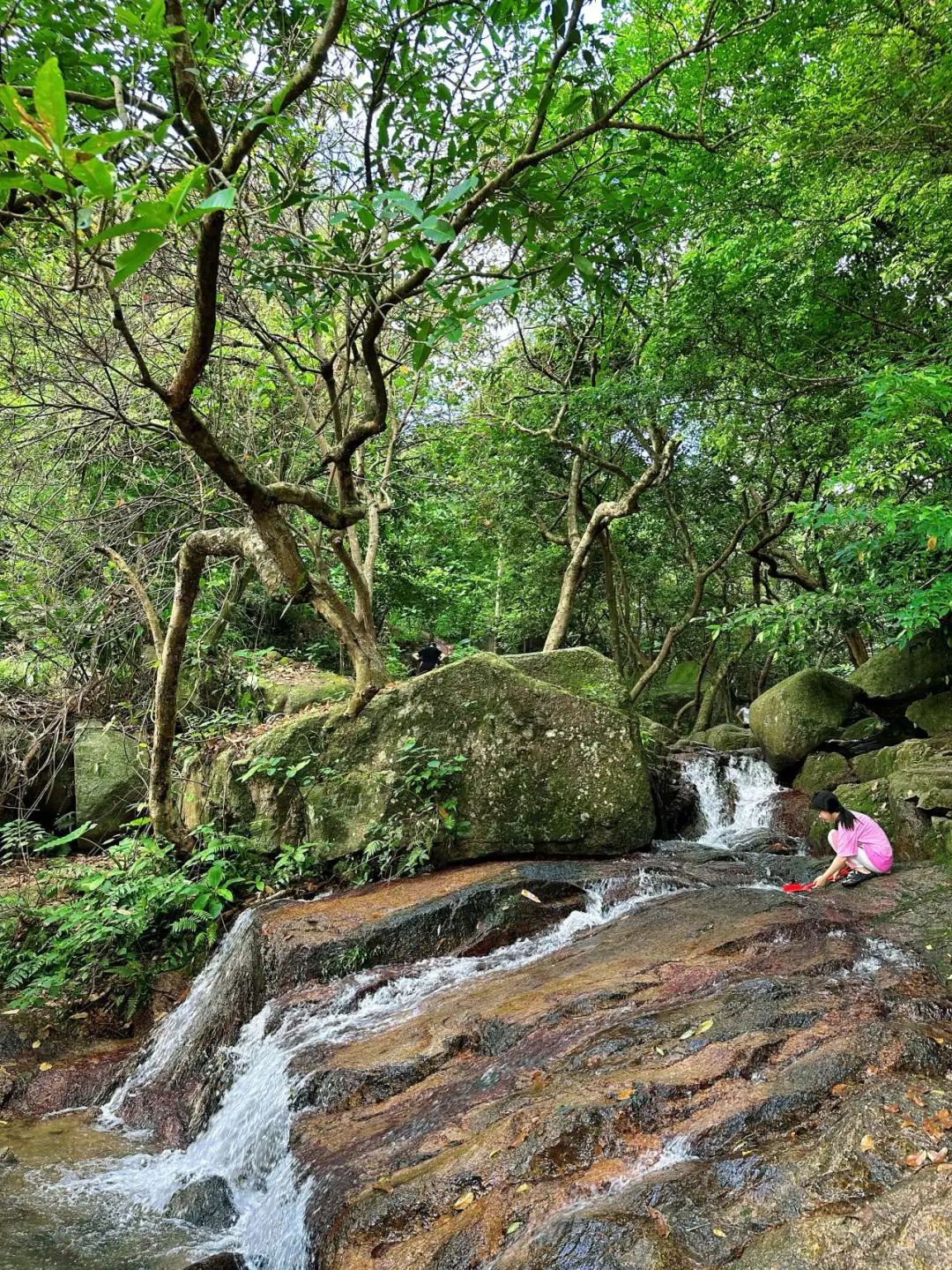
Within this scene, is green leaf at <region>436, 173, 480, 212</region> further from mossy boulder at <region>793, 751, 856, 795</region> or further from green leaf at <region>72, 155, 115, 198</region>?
mossy boulder at <region>793, 751, 856, 795</region>

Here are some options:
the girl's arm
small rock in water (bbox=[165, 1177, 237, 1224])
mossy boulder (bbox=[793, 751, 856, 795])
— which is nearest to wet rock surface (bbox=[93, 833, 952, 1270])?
the girl's arm

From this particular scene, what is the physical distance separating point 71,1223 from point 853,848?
21.3 ft

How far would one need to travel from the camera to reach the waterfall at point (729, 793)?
11.1 meters

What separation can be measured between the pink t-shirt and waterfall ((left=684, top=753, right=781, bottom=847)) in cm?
344

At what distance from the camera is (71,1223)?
390 centimetres

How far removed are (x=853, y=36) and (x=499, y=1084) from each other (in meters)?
9.17

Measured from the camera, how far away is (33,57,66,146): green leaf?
1.13 meters

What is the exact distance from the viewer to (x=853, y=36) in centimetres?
672

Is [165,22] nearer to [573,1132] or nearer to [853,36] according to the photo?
[573,1132]

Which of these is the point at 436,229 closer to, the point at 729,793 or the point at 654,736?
the point at 654,736

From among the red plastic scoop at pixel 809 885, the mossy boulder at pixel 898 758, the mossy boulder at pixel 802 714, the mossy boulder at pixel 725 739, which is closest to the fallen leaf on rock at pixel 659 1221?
the red plastic scoop at pixel 809 885

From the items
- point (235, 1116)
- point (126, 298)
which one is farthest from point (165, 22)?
point (235, 1116)

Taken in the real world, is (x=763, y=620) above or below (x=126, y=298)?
below

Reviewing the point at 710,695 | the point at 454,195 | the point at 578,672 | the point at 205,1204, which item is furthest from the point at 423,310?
the point at 710,695
